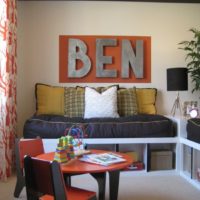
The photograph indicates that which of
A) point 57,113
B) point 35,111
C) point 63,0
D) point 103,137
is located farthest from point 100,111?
point 63,0

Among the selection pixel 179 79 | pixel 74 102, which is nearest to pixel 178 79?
pixel 179 79

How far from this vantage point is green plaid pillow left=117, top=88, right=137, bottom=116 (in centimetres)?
375

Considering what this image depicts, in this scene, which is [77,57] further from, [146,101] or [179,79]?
[179,79]

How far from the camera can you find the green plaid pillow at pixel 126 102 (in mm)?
3749

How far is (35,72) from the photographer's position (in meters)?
4.00

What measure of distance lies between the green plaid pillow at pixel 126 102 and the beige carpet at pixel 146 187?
2.93 ft

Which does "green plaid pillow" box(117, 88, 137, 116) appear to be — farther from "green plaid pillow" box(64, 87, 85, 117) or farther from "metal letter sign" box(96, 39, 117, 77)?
"green plaid pillow" box(64, 87, 85, 117)

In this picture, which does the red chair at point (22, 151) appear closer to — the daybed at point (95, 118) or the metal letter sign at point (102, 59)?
the daybed at point (95, 118)

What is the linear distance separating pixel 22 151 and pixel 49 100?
1.62 meters

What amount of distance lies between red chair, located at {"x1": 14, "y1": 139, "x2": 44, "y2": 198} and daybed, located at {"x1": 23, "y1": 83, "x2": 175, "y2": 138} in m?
0.65

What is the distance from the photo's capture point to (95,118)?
3.39 meters

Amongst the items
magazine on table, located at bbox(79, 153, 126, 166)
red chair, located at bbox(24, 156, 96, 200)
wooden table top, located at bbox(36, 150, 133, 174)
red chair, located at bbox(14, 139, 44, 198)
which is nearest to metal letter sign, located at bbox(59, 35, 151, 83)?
red chair, located at bbox(14, 139, 44, 198)

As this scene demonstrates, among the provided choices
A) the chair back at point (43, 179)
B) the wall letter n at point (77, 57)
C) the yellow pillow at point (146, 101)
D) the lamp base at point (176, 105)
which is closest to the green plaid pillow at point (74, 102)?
the wall letter n at point (77, 57)

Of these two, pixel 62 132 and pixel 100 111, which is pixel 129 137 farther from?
pixel 62 132
